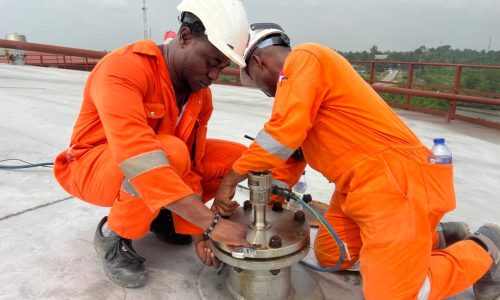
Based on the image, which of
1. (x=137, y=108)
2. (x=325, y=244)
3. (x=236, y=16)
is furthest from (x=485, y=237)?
(x=137, y=108)

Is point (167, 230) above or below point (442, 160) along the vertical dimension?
below

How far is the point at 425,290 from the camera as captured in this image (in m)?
1.52

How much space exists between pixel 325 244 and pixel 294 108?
72 cm

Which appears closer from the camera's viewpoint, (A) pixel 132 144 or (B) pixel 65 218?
(A) pixel 132 144

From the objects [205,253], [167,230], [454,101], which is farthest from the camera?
[454,101]

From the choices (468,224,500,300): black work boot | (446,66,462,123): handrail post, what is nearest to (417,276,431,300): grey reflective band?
(468,224,500,300): black work boot

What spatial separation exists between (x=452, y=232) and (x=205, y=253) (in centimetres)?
124

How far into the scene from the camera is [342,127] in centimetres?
161

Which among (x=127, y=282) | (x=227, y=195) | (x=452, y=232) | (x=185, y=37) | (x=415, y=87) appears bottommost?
(x=127, y=282)

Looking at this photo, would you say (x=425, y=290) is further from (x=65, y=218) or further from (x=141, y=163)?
(x=65, y=218)

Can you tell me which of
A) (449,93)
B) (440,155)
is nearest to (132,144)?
(440,155)

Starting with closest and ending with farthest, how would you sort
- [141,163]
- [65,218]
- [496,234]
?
[141,163] < [496,234] < [65,218]

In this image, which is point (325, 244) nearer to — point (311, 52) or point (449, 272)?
point (449, 272)

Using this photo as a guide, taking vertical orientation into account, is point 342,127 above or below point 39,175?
above
